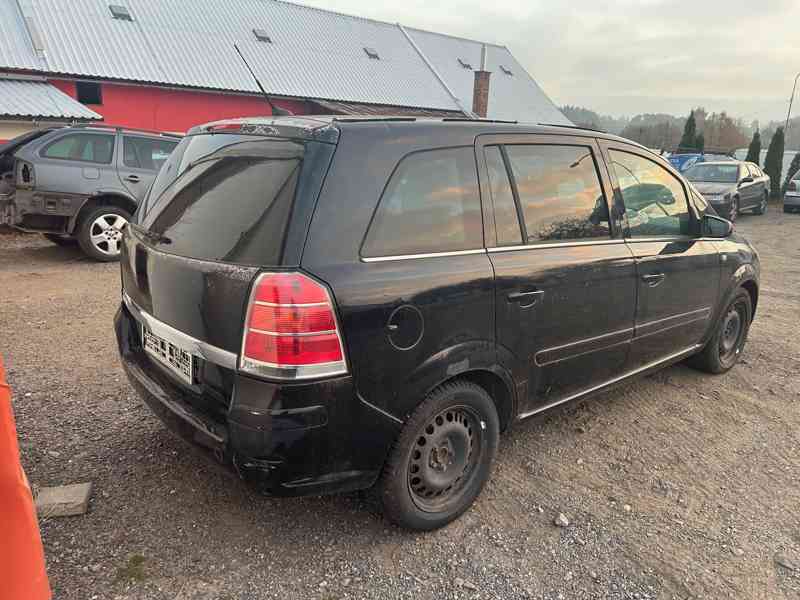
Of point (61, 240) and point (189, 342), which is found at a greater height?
point (189, 342)

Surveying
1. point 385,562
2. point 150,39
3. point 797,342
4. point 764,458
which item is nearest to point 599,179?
point 764,458

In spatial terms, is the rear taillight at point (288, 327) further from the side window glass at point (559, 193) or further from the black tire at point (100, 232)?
the black tire at point (100, 232)

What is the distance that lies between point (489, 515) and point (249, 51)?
75.8 feet

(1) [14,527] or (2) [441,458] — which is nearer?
(1) [14,527]

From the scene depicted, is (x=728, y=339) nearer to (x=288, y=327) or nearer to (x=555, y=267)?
(x=555, y=267)

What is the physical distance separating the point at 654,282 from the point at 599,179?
0.75m

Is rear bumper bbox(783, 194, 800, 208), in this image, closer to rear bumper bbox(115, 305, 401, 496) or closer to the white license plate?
rear bumper bbox(115, 305, 401, 496)

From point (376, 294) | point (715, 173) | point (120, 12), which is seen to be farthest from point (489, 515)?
point (120, 12)

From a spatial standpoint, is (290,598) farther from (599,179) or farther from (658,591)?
(599,179)

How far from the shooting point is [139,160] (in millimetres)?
8133

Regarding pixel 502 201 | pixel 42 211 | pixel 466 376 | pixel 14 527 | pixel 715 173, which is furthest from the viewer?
pixel 715 173

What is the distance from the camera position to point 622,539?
104 inches

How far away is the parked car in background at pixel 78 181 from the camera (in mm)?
7121

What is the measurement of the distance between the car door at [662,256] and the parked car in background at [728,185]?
507 inches
